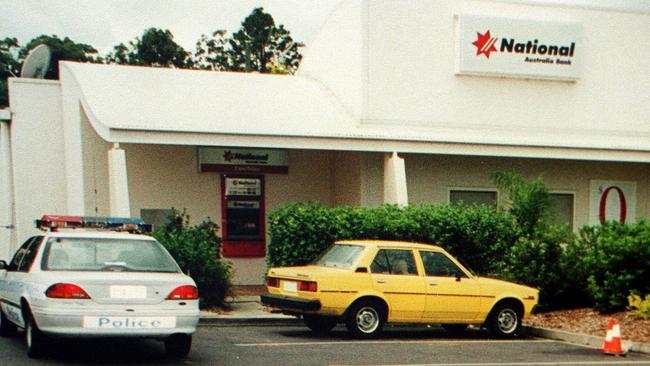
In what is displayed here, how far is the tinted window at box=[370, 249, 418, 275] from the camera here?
13258 mm

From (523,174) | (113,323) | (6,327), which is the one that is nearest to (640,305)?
(523,174)

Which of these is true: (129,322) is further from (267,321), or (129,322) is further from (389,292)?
(267,321)

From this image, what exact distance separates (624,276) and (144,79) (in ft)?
37.7

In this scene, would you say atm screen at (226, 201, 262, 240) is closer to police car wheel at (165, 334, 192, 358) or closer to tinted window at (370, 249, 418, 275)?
tinted window at (370, 249, 418, 275)

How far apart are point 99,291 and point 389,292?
16.2 feet

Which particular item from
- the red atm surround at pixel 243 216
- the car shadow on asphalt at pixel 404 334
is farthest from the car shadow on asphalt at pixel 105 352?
the red atm surround at pixel 243 216

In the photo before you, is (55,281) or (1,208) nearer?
(55,281)

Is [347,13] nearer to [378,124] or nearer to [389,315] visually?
[378,124]

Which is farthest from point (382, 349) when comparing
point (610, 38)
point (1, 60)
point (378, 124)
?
point (1, 60)

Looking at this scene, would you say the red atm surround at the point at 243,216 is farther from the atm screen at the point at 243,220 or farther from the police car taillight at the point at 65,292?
the police car taillight at the point at 65,292

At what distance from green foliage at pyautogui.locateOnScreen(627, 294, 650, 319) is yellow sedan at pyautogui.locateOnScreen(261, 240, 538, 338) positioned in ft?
5.12

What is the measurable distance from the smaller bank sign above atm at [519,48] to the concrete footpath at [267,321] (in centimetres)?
797

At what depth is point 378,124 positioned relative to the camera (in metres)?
20.0

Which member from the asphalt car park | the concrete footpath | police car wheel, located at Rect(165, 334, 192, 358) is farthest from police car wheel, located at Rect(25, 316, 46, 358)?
the concrete footpath
